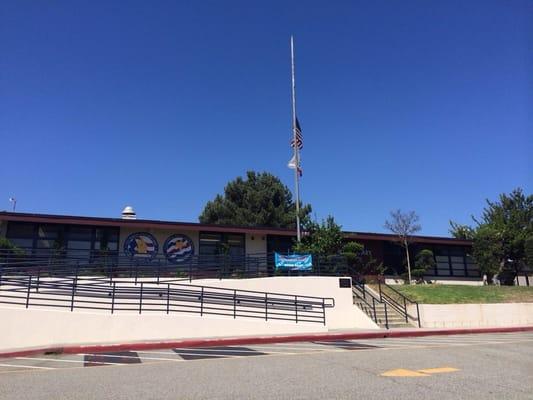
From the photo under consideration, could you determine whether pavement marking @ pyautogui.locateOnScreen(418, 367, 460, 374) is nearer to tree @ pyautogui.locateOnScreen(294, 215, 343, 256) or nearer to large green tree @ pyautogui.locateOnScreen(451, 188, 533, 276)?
tree @ pyautogui.locateOnScreen(294, 215, 343, 256)

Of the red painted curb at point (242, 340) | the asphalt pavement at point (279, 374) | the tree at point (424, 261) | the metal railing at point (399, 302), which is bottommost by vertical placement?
the asphalt pavement at point (279, 374)

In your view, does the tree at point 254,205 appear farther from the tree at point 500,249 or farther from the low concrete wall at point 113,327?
the low concrete wall at point 113,327

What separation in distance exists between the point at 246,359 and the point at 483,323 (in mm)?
16360

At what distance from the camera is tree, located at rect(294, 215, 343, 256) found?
26.8 m

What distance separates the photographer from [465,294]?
2509 centimetres

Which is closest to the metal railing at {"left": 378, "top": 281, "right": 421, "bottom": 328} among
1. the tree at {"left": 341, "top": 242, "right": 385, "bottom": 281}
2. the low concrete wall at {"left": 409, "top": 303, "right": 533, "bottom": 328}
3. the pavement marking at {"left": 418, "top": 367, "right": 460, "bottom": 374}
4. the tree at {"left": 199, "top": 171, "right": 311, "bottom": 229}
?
the low concrete wall at {"left": 409, "top": 303, "right": 533, "bottom": 328}

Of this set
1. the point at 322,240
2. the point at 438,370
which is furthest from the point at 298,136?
the point at 438,370

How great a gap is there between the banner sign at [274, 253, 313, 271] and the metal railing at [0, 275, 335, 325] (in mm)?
2271

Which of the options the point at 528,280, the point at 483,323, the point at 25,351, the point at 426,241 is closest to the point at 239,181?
the point at 426,241

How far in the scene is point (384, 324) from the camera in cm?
2081

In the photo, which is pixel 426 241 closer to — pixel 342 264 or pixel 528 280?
pixel 528 280

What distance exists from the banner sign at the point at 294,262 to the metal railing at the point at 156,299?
2271 millimetres

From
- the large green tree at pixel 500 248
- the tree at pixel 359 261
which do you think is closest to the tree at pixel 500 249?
the large green tree at pixel 500 248

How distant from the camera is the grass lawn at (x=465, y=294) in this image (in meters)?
23.8
